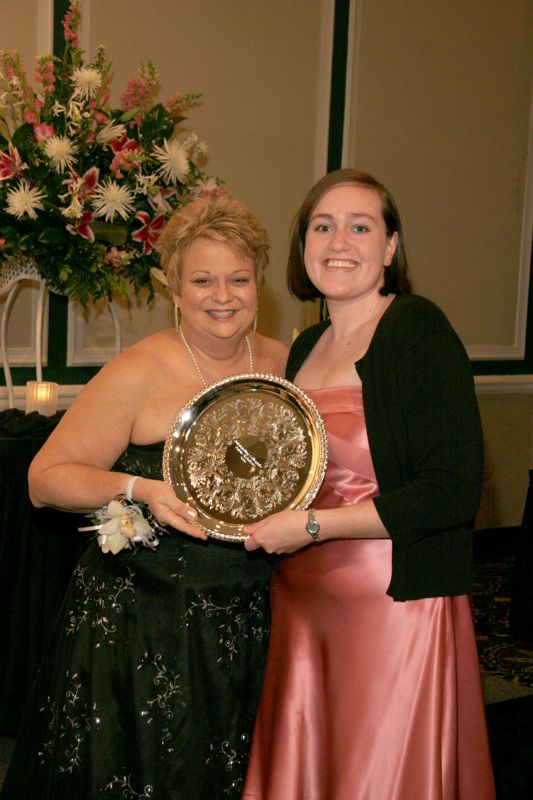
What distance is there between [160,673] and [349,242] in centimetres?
106

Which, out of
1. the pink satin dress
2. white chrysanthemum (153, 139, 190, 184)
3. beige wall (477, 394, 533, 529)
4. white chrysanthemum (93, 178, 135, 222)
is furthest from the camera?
beige wall (477, 394, 533, 529)

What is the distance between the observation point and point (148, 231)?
350 centimetres

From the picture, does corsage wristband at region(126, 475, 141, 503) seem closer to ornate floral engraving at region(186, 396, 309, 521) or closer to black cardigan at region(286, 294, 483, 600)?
ornate floral engraving at region(186, 396, 309, 521)

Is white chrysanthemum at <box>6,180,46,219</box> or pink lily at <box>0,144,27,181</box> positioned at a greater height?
pink lily at <box>0,144,27,181</box>

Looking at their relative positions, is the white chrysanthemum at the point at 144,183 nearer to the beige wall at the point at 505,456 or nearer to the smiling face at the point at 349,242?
the smiling face at the point at 349,242

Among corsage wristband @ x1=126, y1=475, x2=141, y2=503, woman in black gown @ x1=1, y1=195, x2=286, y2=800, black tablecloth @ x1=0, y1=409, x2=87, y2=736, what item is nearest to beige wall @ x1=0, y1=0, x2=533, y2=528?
black tablecloth @ x1=0, y1=409, x2=87, y2=736

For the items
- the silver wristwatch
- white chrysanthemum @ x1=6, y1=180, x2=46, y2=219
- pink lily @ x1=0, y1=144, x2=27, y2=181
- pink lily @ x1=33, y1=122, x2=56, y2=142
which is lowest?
the silver wristwatch

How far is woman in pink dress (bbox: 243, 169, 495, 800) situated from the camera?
6.41 feet

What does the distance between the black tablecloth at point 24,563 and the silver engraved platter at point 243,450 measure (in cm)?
133

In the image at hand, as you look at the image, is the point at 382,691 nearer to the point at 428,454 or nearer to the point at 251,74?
the point at 428,454

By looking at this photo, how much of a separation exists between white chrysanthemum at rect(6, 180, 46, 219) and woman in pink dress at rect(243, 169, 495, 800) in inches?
51.2

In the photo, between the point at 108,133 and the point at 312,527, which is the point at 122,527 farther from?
the point at 108,133

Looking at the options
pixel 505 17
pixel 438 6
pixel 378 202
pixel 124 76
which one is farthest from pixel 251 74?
pixel 378 202

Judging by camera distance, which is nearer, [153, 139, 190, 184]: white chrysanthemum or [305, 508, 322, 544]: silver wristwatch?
[305, 508, 322, 544]: silver wristwatch
